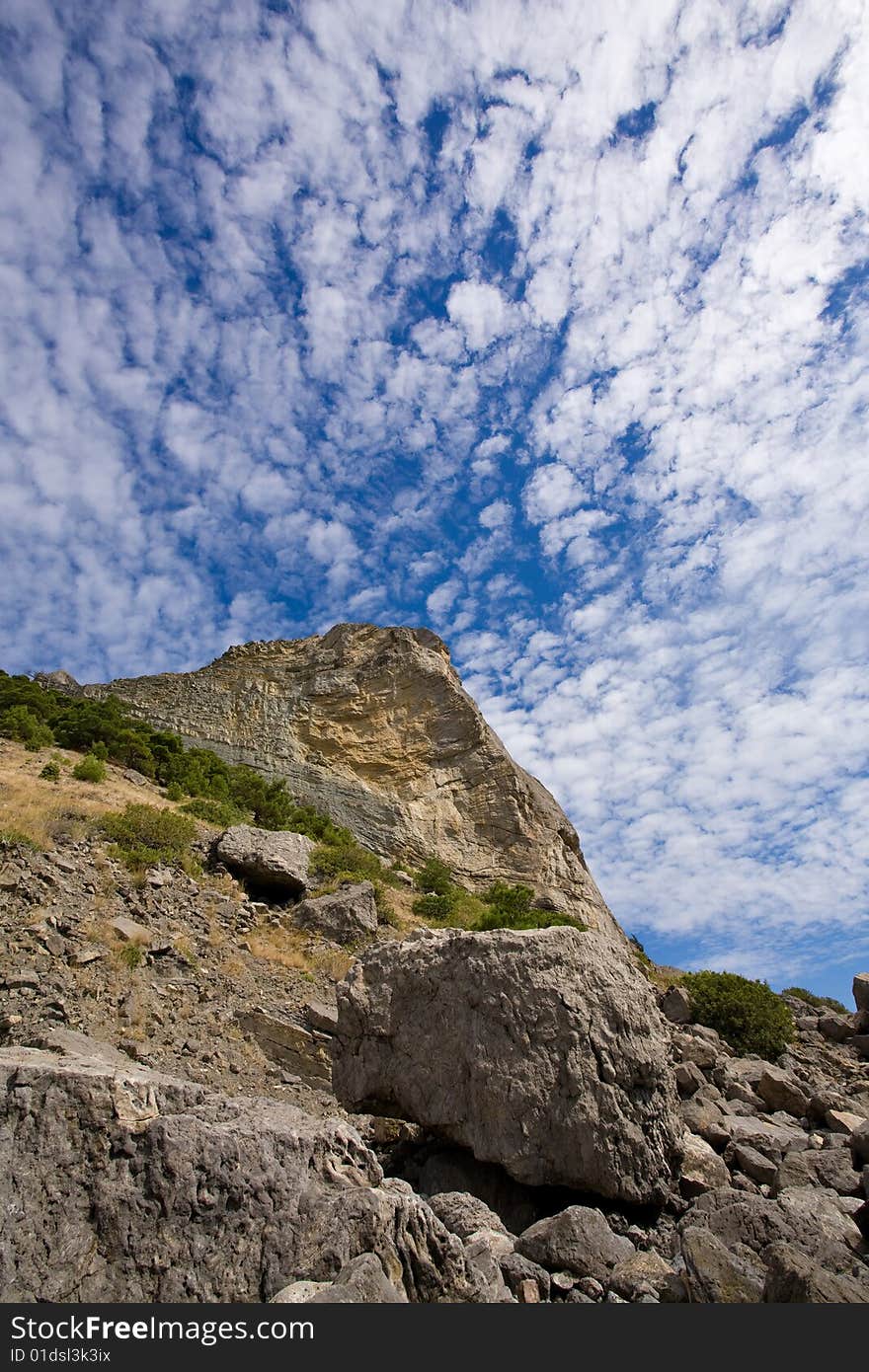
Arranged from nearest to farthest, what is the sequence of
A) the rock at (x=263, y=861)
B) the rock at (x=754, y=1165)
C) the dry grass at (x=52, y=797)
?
1. the rock at (x=754, y=1165)
2. the dry grass at (x=52, y=797)
3. the rock at (x=263, y=861)

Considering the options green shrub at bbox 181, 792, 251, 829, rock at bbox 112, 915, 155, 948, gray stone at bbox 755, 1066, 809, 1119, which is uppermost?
green shrub at bbox 181, 792, 251, 829

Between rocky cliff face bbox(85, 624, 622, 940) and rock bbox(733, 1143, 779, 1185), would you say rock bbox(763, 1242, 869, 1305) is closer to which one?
rock bbox(733, 1143, 779, 1185)

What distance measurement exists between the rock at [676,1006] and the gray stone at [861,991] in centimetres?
331

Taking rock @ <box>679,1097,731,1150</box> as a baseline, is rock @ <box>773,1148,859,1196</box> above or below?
below

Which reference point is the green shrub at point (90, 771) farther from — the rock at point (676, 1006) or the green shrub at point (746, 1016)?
the green shrub at point (746, 1016)

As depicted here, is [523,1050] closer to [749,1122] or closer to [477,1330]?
[477,1330]

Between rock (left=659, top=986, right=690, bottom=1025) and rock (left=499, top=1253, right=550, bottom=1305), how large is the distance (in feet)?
36.5

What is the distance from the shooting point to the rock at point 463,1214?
5.19 metres

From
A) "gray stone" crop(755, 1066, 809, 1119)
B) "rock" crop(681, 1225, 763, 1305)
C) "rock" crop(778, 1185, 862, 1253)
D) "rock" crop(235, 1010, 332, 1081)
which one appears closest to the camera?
"rock" crop(681, 1225, 763, 1305)

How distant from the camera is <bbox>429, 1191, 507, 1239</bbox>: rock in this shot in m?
5.19

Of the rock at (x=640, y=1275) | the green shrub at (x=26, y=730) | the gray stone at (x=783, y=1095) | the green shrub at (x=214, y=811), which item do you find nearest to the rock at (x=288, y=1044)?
the rock at (x=640, y=1275)

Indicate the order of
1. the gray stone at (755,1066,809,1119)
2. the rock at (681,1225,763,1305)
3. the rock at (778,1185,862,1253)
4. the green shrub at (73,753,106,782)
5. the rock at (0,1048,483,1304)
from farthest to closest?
the green shrub at (73,753,106,782) < the gray stone at (755,1066,809,1119) < the rock at (778,1185,862,1253) < the rock at (681,1225,763,1305) < the rock at (0,1048,483,1304)

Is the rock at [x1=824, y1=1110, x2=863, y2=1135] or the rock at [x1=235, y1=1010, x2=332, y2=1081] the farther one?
the rock at [x1=235, y1=1010, x2=332, y2=1081]

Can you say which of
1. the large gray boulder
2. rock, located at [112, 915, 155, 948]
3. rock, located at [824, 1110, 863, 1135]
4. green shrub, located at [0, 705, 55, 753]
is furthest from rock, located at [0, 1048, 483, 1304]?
green shrub, located at [0, 705, 55, 753]
